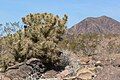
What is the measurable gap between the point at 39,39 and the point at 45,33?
36 cm

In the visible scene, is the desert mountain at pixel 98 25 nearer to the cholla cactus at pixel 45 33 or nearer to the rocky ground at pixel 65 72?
the cholla cactus at pixel 45 33

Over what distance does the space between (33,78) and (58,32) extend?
410cm

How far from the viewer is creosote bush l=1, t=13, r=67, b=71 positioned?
51.7 ft

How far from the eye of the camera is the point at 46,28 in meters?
16.0

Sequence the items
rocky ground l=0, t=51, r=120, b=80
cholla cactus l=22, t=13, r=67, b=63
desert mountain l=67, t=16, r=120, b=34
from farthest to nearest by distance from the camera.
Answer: desert mountain l=67, t=16, r=120, b=34
cholla cactus l=22, t=13, r=67, b=63
rocky ground l=0, t=51, r=120, b=80

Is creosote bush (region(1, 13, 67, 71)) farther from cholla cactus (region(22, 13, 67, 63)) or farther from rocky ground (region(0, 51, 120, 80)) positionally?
rocky ground (region(0, 51, 120, 80))

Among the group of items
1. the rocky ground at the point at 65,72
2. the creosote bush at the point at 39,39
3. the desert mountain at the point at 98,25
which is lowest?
the desert mountain at the point at 98,25

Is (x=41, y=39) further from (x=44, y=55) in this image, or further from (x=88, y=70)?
A: (x=88, y=70)

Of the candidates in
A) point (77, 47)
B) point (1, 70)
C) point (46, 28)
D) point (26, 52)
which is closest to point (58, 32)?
point (46, 28)

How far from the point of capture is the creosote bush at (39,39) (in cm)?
1576

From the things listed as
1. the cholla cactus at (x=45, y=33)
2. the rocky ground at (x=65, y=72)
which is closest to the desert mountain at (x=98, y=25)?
the cholla cactus at (x=45, y=33)

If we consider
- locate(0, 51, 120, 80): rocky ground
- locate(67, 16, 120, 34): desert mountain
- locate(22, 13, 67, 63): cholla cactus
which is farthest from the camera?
locate(67, 16, 120, 34): desert mountain

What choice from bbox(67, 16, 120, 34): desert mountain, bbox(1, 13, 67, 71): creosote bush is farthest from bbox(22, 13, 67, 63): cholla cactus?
bbox(67, 16, 120, 34): desert mountain

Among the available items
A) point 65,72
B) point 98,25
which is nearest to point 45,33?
point 65,72
